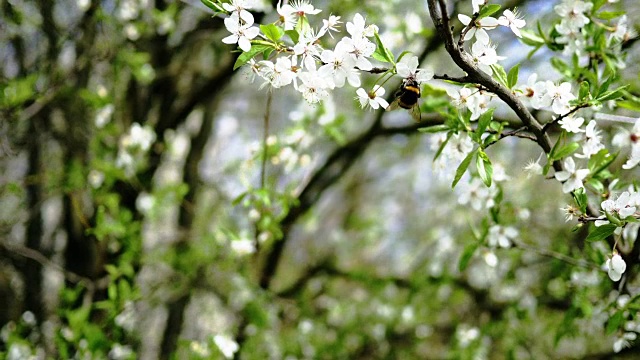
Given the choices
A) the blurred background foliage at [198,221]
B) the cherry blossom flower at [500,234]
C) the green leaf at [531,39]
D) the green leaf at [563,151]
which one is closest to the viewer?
the green leaf at [563,151]

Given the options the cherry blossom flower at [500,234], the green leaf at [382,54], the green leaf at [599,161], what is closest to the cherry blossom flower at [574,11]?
the green leaf at [599,161]

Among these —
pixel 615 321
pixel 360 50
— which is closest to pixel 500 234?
pixel 615 321

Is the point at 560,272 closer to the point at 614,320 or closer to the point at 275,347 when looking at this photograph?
the point at 614,320

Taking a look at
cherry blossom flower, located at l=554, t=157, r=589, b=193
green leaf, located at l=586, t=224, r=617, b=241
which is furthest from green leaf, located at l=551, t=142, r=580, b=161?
green leaf, located at l=586, t=224, r=617, b=241

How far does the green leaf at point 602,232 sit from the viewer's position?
4.31ft

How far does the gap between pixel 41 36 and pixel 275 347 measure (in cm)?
286

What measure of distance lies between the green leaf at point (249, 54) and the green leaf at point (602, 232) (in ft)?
3.02

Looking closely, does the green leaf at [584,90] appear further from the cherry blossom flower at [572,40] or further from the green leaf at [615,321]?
the green leaf at [615,321]

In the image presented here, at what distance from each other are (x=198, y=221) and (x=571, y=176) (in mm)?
3966

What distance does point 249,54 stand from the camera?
1246 mm

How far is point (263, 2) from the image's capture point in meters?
2.64

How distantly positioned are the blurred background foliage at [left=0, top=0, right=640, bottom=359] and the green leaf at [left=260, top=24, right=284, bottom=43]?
99 cm

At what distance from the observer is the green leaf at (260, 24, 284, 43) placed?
123 centimetres

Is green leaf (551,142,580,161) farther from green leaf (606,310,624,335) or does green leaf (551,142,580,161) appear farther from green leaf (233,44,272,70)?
green leaf (233,44,272,70)
